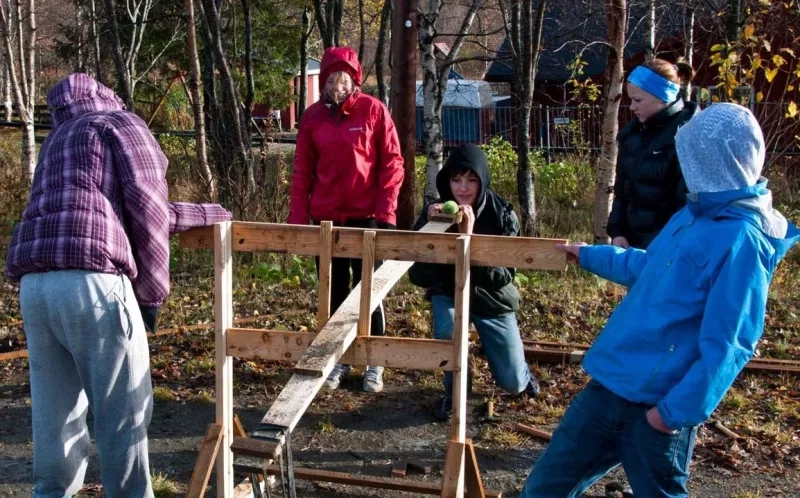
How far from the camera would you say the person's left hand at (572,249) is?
3.33 m

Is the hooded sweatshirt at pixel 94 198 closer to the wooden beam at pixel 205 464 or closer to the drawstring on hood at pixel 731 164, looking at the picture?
the wooden beam at pixel 205 464

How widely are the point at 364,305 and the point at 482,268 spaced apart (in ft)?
3.60

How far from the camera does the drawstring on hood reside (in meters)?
2.56

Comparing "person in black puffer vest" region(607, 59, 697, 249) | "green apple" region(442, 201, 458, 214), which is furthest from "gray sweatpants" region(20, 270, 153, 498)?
"person in black puffer vest" region(607, 59, 697, 249)

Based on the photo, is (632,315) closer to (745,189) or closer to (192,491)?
(745,189)

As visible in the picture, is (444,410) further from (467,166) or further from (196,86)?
(196,86)

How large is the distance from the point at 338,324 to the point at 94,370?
0.92m

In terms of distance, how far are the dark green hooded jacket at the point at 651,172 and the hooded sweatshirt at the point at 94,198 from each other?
2382 millimetres

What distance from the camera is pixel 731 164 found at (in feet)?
8.41

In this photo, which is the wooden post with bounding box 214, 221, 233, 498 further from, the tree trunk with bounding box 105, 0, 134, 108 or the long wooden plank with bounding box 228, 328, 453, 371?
the tree trunk with bounding box 105, 0, 134, 108

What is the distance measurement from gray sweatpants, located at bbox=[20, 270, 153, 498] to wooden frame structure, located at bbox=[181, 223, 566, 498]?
399 mm

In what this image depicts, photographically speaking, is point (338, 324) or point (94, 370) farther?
point (338, 324)

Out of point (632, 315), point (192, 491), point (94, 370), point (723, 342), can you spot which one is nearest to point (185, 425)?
point (192, 491)

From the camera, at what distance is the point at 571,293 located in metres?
7.40
